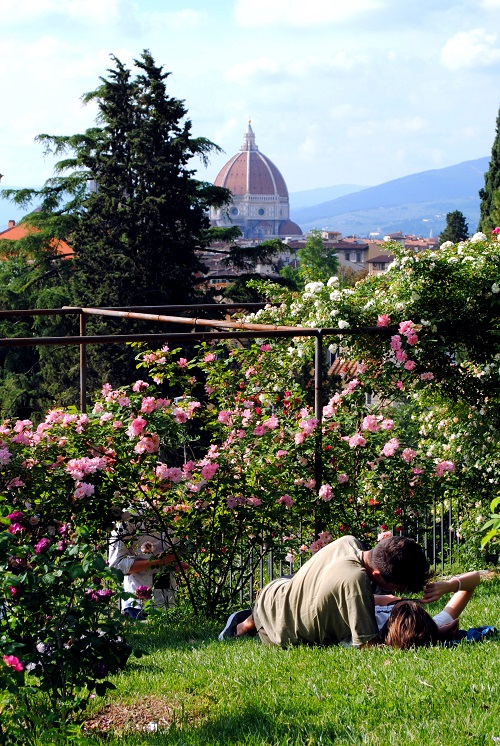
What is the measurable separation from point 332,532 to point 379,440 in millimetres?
663

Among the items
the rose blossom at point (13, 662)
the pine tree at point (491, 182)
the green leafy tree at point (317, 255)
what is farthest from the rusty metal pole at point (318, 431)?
the green leafy tree at point (317, 255)

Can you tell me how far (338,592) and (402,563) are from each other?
0.32 meters

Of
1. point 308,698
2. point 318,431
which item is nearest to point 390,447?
point 318,431

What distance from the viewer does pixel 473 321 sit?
732cm

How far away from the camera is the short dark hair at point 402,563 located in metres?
4.37

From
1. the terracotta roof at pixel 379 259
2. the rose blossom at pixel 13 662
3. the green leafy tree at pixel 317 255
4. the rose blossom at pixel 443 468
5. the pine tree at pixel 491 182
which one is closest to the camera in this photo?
the rose blossom at pixel 13 662

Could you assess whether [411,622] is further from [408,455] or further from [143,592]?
[408,455]

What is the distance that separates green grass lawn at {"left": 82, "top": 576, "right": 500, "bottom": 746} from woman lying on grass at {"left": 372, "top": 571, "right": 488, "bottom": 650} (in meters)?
0.11

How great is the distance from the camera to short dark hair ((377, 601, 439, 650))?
4.39 metres

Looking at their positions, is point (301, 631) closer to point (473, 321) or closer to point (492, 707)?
point (492, 707)

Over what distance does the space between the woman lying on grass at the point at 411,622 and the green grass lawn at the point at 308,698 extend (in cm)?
11

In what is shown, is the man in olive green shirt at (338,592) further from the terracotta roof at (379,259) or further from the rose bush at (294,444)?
the terracotta roof at (379,259)

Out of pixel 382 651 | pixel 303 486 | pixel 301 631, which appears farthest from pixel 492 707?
pixel 303 486

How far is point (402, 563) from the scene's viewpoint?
436 centimetres
